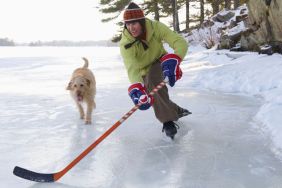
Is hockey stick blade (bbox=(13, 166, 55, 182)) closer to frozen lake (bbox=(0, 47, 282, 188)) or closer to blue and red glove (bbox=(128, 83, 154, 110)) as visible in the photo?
frozen lake (bbox=(0, 47, 282, 188))

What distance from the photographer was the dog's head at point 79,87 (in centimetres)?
514

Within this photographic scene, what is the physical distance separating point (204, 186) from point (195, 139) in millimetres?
1287

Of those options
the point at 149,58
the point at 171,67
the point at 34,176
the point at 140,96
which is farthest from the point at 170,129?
the point at 34,176

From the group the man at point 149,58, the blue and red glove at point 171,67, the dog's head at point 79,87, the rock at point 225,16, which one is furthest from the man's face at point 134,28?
the rock at point 225,16

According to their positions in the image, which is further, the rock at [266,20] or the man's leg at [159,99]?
the rock at [266,20]

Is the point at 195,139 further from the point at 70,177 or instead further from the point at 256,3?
the point at 256,3

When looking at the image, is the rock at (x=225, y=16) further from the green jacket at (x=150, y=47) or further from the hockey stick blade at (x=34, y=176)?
the hockey stick blade at (x=34, y=176)

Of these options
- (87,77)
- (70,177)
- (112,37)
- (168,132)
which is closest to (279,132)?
(168,132)

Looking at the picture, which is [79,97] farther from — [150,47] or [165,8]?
[165,8]

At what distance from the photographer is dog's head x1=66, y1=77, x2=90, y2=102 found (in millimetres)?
5137

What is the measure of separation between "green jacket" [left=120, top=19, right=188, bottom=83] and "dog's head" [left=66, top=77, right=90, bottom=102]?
1.31 m

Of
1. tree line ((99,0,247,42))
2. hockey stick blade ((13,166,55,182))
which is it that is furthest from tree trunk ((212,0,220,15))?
hockey stick blade ((13,166,55,182))

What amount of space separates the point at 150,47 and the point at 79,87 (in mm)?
1554

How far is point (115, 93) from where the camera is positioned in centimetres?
735
